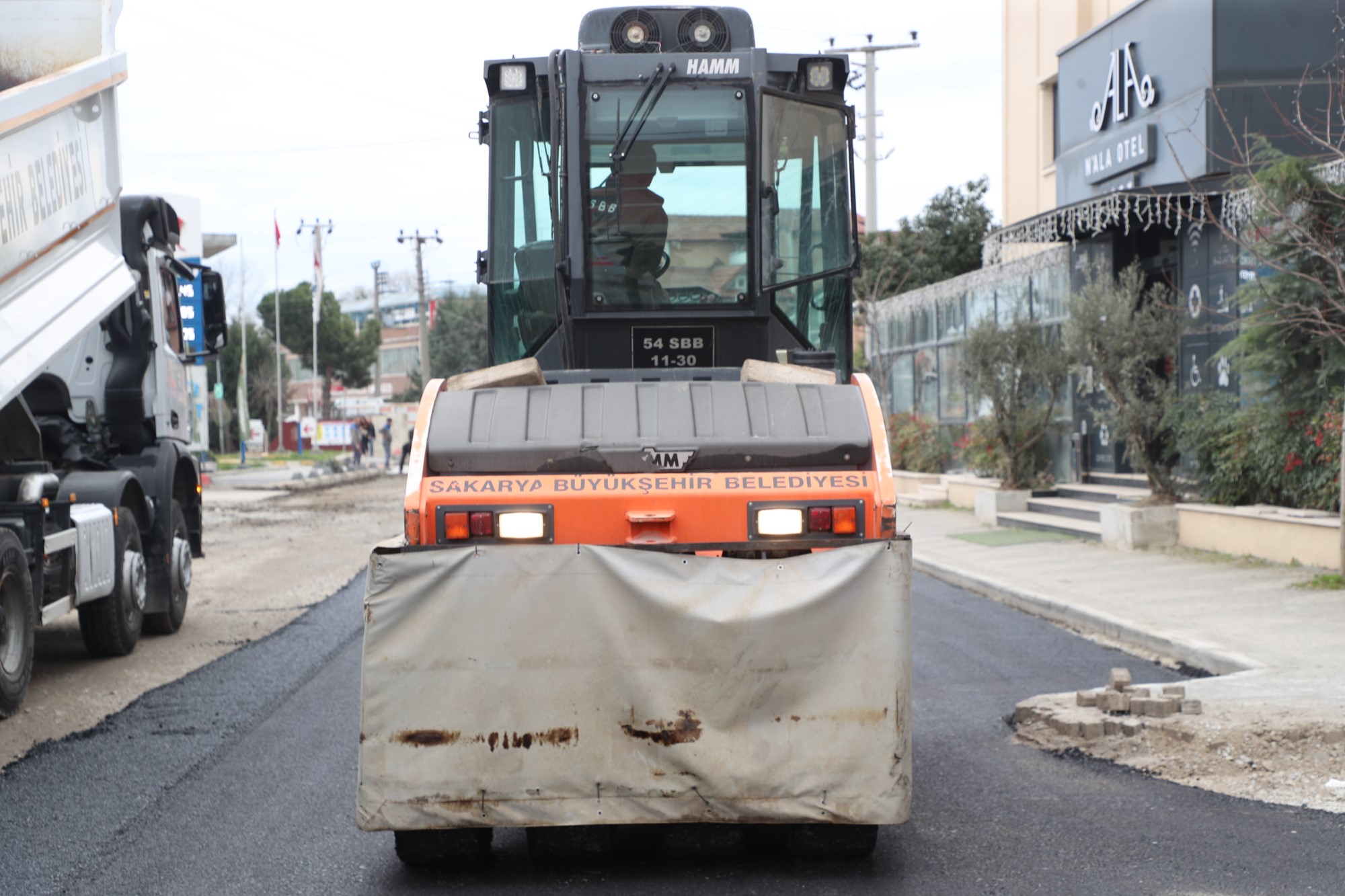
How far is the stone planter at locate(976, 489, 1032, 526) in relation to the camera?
20.5 metres

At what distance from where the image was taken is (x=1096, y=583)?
1335 centimetres

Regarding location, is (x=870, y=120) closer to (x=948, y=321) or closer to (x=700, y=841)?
(x=948, y=321)

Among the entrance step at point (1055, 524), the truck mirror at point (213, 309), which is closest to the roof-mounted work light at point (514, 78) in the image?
the truck mirror at point (213, 309)

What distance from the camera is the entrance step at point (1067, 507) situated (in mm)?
18656

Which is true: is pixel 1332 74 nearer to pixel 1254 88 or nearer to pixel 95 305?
pixel 1254 88

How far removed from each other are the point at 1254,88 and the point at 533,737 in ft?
55.2

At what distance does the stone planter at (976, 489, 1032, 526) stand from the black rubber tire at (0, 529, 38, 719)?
15097 millimetres

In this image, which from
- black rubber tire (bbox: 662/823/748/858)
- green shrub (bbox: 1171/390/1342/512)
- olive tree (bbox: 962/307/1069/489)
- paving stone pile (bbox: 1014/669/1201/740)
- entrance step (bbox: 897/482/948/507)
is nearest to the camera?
black rubber tire (bbox: 662/823/748/858)

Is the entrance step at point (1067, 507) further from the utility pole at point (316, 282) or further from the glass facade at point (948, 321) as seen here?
the utility pole at point (316, 282)

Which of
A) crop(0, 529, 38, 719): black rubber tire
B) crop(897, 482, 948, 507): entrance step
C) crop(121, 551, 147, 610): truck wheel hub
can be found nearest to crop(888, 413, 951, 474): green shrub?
crop(897, 482, 948, 507): entrance step

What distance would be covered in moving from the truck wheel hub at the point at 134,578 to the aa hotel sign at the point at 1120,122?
15.5 metres

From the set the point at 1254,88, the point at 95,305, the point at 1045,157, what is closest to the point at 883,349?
the point at 1045,157

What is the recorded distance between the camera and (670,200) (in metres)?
7.25

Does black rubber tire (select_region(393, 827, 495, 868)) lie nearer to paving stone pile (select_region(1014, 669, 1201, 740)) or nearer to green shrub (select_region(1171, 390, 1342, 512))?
paving stone pile (select_region(1014, 669, 1201, 740))
